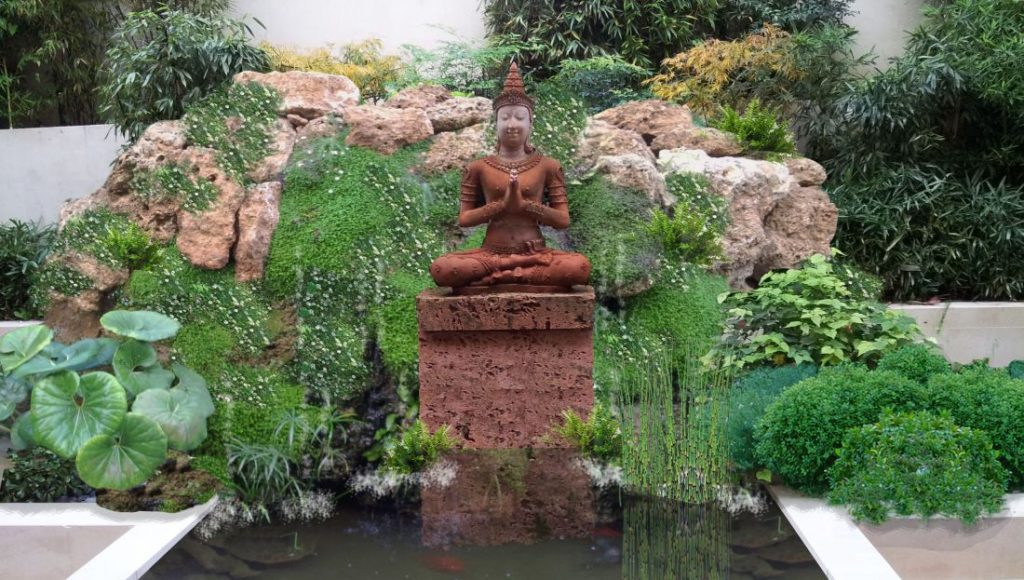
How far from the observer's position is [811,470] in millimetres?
3443

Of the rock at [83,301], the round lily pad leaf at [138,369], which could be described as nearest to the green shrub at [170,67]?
the rock at [83,301]

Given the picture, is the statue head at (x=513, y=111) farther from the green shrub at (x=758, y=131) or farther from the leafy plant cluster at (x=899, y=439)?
the green shrub at (x=758, y=131)

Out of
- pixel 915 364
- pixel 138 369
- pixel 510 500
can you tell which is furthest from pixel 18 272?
pixel 915 364

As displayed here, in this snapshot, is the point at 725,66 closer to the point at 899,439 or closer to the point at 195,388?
the point at 899,439

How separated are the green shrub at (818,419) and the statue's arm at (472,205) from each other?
1.98 meters

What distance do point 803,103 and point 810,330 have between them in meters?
4.02

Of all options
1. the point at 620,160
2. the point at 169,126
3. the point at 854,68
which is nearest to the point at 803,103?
the point at 854,68

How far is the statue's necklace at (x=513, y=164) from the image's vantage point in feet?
15.1

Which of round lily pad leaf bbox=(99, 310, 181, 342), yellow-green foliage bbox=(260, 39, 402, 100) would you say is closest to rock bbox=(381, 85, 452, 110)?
yellow-green foliage bbox=(260, 39, 402, 100)

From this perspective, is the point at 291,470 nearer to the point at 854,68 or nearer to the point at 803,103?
the point at 803,103

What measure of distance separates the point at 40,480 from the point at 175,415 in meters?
0.86

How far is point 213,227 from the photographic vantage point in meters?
5.59

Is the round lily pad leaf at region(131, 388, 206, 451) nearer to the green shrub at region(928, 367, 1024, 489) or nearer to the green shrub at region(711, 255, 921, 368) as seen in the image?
the green shrub at region(711, 255, 921, 368)

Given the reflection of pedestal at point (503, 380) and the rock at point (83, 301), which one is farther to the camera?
the rock at point (83, 301)
